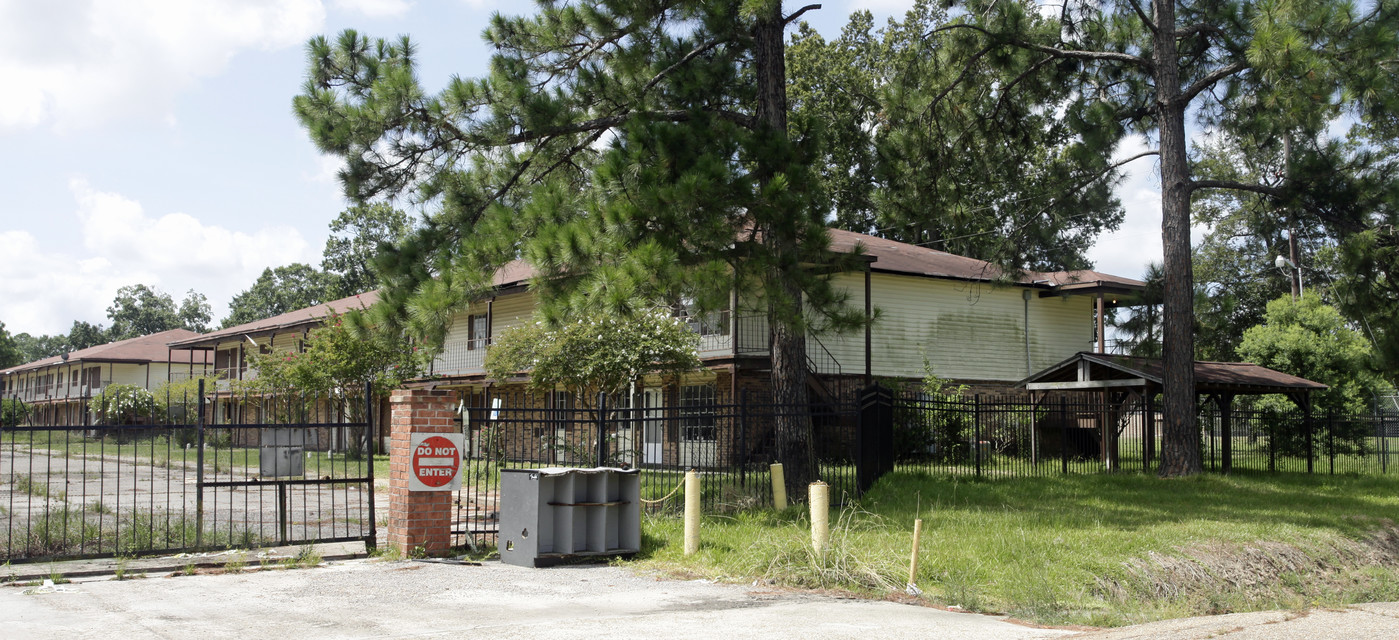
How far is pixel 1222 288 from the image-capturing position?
44.3 meters

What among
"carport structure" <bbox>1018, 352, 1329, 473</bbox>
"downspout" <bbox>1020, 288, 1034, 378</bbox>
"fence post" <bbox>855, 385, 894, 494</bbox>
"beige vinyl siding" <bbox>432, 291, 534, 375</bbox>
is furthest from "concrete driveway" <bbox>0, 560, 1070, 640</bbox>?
"downspout" <bbox>1020, 288, 1034, 378</bbox>

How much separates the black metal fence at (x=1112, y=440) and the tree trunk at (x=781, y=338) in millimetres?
4042

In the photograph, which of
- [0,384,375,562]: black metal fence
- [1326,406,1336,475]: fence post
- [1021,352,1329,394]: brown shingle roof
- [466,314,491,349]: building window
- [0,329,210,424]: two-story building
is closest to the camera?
[0,384,375,562]: black metal fence

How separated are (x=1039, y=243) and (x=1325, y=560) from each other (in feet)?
29.0

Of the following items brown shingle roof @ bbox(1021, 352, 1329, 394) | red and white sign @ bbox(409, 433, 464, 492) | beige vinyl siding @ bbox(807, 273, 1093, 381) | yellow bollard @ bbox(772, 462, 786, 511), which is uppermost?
beige vinyl siding @ bbox(807, 273, 1093, 381)

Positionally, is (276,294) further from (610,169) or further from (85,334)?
(610,169)

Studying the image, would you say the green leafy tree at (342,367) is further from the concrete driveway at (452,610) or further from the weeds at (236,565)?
the concrete driveway at (452,610)

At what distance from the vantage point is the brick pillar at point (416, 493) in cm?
1070

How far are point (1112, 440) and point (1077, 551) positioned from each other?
10.1 m

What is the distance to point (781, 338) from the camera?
15852mm

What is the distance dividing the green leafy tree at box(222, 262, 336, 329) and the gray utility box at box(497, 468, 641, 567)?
247ft

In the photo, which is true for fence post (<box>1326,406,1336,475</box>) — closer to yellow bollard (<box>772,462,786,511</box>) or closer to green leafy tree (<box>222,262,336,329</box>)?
yellow bollard (<box>772,462,786,511</box>)

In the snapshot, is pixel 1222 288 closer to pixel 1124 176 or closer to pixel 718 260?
pixel 1124 176

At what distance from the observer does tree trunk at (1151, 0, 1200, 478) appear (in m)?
18.8
